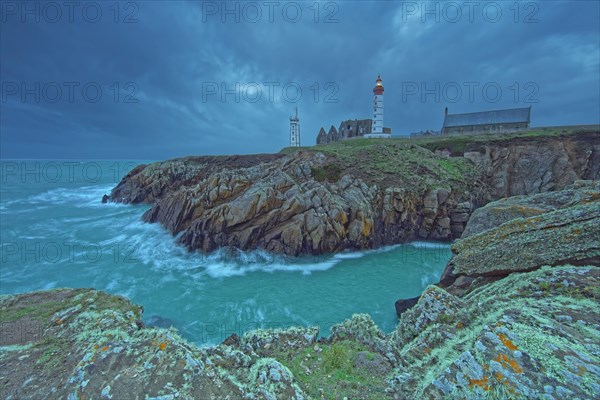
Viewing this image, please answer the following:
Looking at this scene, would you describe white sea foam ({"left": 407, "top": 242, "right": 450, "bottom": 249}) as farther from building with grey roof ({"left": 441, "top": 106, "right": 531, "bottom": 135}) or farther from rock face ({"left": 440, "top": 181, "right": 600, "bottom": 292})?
building with grey roof ({"left": 441, "top": 106, "right": 531, "bottom": 135})

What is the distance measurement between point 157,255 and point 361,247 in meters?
20.0

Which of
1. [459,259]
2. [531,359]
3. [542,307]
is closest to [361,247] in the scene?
[459,259]

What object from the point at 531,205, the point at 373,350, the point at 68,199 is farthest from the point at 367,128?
the point at 68,199

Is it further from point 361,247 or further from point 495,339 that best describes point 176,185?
point 495,339

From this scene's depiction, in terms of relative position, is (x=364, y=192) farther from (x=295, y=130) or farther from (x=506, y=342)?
(x=295, y=130)

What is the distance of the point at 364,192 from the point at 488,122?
47160mm

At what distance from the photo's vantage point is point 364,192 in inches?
1112

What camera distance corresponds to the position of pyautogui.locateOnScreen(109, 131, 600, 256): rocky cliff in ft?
78.2

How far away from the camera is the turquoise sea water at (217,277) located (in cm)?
1512

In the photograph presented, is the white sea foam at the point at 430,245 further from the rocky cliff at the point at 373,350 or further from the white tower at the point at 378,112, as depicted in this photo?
the white tower at the point at 378,112

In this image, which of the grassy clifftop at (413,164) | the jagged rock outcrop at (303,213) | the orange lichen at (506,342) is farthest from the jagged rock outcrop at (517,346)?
the grassy clifftop at (413,164)

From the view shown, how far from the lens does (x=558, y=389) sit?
11.3 feet

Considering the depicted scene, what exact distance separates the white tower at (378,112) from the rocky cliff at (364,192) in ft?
78.7

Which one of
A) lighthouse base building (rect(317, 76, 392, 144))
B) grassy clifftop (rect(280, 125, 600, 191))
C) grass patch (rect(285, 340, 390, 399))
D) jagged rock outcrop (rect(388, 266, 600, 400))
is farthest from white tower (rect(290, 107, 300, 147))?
grass patch (rect(285, 340, 390, 399))
